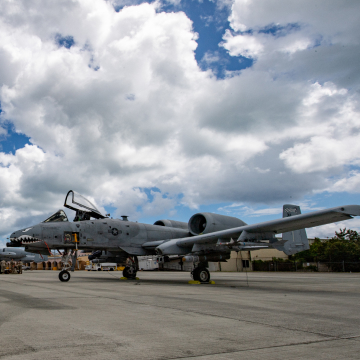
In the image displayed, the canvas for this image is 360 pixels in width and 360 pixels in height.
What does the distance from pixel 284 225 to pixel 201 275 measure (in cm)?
509

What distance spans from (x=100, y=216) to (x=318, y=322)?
48.8 ft

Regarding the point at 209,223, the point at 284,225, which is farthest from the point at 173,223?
the point at 284,225

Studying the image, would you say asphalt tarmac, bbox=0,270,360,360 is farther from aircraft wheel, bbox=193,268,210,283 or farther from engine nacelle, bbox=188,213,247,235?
engine nacelle, bbox=188,213,247,235

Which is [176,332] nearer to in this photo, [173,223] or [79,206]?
[79,206]

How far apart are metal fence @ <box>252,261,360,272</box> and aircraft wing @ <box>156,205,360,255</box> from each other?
28449 mm

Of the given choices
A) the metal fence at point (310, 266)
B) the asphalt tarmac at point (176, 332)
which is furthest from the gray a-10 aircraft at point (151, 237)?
the metal fence at point (310, 266)

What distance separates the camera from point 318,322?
18.2ft

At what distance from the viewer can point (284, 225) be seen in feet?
42.3

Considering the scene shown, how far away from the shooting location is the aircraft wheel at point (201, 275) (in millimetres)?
15797

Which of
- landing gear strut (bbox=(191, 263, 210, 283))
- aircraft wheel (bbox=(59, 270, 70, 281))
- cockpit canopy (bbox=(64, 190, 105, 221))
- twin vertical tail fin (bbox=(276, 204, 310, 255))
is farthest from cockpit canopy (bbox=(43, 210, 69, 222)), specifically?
twin vertical tail fin (bbox=(276, 204, 310, 255))

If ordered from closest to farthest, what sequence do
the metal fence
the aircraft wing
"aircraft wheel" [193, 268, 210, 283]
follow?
the aircraft wing < "aircraft wheel" [193, 268, 210, 283] < the metal fence

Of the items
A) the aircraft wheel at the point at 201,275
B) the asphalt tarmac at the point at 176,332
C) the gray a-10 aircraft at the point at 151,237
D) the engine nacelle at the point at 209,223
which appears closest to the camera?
the asphalt tarmac at the point at 176,332

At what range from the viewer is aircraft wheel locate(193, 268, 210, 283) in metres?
15.8

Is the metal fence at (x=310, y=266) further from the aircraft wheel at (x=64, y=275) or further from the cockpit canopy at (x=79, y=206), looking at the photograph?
the aircraft wheel at (x=64, y=275)
